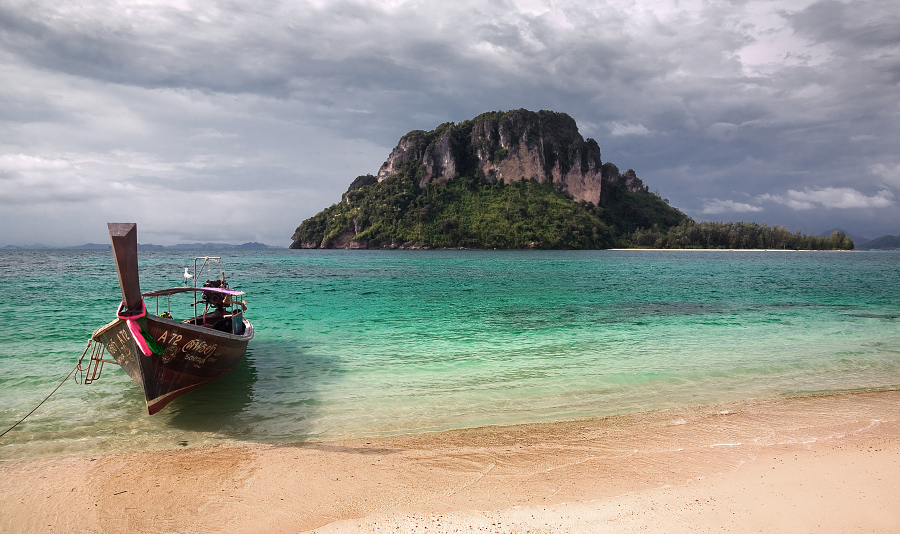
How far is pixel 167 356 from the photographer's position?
8.00 meters

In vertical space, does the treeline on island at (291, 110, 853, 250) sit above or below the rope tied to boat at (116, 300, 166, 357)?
above

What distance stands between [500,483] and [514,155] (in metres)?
169

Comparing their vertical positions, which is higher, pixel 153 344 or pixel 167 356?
pixel 153 344

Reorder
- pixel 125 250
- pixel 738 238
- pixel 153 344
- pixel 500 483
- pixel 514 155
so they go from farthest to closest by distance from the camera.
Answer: pixel 514 155 → pixel 738 238 → pixel 153 344 → pixel 125 250 → pixel 500 483

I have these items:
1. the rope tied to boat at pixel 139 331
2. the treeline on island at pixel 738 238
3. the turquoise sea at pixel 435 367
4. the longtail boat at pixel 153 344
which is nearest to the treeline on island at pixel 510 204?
the treeline on island at pixel 738 238

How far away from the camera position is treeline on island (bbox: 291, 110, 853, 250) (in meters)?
148

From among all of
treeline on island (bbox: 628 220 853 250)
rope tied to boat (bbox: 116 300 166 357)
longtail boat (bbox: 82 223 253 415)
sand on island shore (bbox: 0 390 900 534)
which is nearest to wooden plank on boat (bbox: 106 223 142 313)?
longtail boat (bbox: 82 223 253 415)

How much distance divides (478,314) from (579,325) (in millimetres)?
4793

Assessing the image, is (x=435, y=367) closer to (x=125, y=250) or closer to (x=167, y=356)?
(x=167, y=356)

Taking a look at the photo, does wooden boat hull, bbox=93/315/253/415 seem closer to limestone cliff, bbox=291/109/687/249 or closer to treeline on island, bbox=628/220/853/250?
limestone cliff, bbox=291/109/687/249

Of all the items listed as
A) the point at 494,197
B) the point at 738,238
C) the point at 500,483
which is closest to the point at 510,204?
the point at 494,197

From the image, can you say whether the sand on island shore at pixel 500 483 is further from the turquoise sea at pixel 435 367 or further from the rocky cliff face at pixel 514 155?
the rocky cliff face at pixel 514 155

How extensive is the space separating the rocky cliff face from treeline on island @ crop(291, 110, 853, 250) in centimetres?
37

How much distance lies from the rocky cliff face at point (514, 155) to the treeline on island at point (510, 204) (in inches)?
14.7
